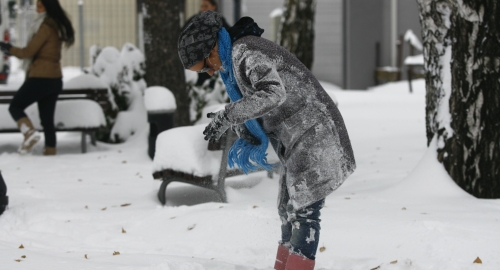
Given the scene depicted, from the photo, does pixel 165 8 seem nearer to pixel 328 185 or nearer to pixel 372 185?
pixel 372 185

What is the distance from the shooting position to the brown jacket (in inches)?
321

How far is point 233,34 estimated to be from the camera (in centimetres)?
336

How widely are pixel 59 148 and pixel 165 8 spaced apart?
A: 2.42 meters

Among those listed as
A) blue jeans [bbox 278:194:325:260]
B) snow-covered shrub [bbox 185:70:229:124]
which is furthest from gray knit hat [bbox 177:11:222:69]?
snow-covered shrub [bbox 185:70:229:124]

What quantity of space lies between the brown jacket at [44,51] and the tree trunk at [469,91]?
4543 mm

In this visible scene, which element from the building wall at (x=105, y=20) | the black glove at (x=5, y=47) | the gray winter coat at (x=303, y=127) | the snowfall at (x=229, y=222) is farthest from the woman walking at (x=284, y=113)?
the building wall at (x=105, y=20)

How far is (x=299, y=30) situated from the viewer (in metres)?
11.7

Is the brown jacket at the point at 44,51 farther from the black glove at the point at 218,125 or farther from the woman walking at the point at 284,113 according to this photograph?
the black glove at the point at 218,125

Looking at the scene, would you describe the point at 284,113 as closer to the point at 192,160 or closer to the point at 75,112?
the point at 192,160

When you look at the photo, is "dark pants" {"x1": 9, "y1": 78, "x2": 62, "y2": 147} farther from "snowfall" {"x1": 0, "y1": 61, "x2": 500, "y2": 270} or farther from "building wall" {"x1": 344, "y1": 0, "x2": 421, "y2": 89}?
"building wall" {"x1": 344, "y1": 0, "x2": 421, "y2": 89}

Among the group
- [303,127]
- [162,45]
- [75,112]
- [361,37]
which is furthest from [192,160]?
[361,37]

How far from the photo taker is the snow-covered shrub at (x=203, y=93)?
9.46 m

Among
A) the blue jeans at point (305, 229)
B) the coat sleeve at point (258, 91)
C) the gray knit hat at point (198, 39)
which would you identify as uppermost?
the gray knit hat at point (198, 39)

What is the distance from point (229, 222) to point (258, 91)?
1976mm
